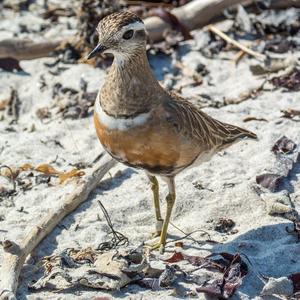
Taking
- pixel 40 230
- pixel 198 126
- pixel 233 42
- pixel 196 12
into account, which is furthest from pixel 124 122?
pixel 196 12

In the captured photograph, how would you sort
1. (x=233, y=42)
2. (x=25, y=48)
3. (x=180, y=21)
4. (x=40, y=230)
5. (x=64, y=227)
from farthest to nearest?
(x=180, y=21) < (x=233, y=42) < (x=25, y=48) < (x=64, y=227) < (x=40, y=230)

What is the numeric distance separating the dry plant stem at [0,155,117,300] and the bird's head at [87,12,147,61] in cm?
129

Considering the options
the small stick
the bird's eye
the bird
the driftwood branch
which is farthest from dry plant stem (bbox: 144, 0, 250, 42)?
the bird's eye

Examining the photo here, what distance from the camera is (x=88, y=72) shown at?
28.0ft

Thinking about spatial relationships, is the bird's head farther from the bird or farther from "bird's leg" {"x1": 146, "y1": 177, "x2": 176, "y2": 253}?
"bird's leg" {"x1": 146, "y1": 177, "x2": 176, "y2": 253}

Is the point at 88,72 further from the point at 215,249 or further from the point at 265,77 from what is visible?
the point at 215,249

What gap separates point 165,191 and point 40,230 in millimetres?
1283

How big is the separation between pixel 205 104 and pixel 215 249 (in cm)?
241

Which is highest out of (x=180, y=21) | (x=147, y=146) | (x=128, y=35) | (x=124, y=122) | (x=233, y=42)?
(x=128, y=35)

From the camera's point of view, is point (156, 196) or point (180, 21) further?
point (180, 21)

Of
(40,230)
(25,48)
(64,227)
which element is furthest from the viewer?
(25,48)

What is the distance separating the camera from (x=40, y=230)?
5.73 metres

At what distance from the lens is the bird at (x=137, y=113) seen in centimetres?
Answer: 538

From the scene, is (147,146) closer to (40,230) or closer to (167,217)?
(167,217)
